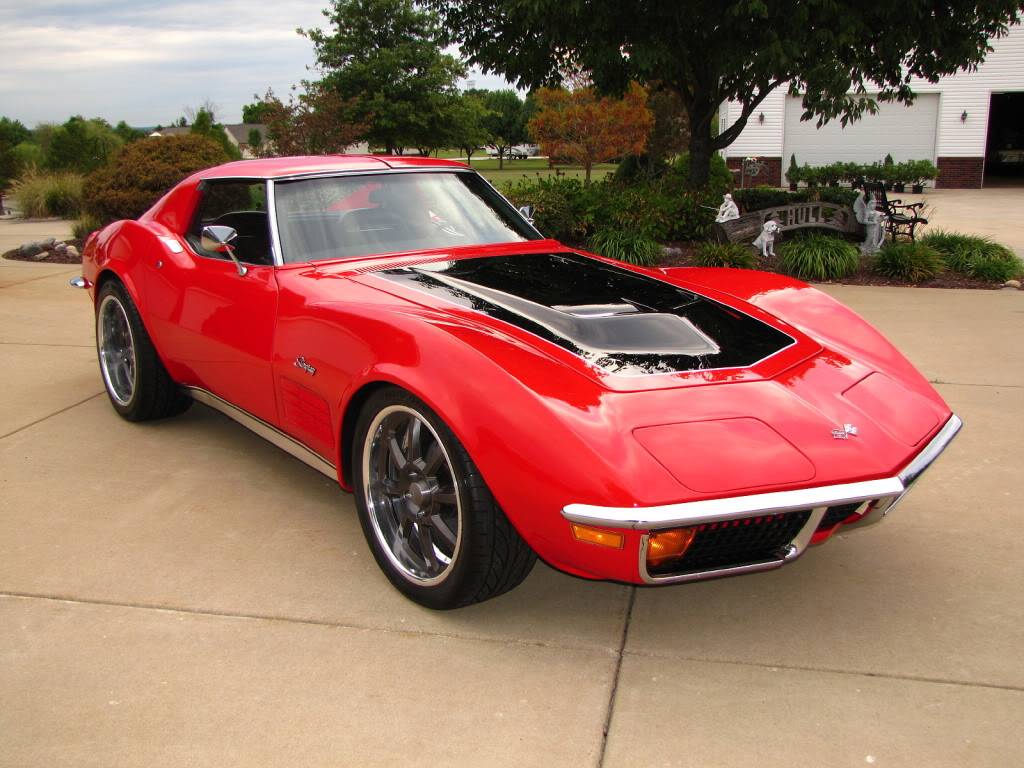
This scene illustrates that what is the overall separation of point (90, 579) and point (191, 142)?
11.2 metres

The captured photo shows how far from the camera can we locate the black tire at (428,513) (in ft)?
8.80

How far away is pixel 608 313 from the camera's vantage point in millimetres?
3225

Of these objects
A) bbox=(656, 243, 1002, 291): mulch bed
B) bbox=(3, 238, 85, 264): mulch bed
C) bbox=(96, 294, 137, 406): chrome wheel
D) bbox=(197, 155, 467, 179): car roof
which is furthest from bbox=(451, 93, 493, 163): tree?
bbox=(197, 155, 467, 179): car roof

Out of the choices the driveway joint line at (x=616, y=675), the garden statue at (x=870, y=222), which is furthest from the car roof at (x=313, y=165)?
the garden statue at (x=870, y=222)

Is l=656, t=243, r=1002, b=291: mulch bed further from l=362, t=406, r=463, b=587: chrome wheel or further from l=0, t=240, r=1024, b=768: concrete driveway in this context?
l=362, t=406, r=463, b=587: chrome wheel

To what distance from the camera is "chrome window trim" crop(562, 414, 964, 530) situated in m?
2.31

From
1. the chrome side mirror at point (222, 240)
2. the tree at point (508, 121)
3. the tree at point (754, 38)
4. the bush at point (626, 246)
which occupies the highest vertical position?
the tree at point (508, 121)

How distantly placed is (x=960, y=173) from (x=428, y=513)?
2927cm

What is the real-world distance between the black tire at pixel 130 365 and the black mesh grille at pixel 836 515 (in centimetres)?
338

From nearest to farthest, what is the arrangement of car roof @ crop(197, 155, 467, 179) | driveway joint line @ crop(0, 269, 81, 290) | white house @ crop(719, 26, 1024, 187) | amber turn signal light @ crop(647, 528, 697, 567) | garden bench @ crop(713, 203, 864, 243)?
amber turn signal light @ crop(647, 528, 697, 567) → car roof @ crop(197, 155, 467, 179) → driveway joint line @ crop(0, 269, 81, 290) → garden bench @ crop(713, 203, 864, 243) → white house @ crop(719, 26, 1024, 187)

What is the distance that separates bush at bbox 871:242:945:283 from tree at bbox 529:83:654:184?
1518 centimetres

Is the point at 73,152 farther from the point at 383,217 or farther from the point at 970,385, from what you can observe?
the point at 970,385

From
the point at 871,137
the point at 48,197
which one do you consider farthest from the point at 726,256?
the point at 871,137

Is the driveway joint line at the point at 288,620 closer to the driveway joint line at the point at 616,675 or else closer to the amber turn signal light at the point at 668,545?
the driveway joint line at the point at 616,675
